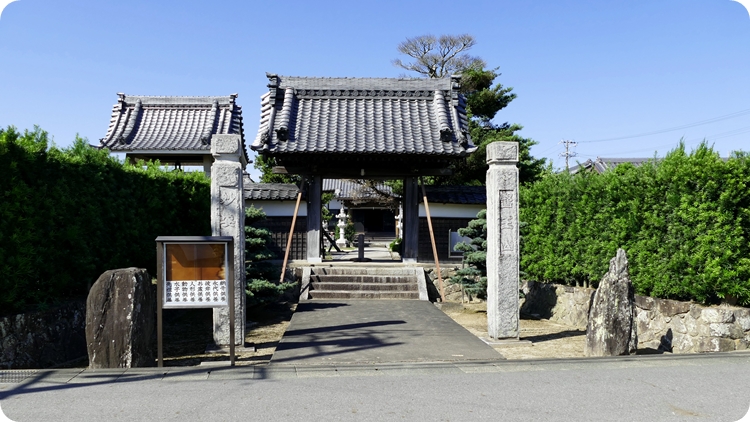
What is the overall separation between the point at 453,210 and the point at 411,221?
120 cm

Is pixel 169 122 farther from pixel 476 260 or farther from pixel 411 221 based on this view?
pixel 476 260

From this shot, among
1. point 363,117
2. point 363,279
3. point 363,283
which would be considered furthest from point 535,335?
point 363,117

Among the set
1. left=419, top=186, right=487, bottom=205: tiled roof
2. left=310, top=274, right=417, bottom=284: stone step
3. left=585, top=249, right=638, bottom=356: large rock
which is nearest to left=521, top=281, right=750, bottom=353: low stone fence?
left=585, top=249, right=638, bottom=356: large rock

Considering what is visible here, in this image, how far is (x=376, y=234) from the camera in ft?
124

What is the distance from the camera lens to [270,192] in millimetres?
13539

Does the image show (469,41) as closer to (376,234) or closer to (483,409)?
(376,234)

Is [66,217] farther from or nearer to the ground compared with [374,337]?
farther from the ground

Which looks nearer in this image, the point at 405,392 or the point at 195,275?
the point at 405,392

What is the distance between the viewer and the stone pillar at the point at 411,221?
13.5m

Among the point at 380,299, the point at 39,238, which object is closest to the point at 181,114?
the point at 380,299

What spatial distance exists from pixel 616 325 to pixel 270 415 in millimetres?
4403

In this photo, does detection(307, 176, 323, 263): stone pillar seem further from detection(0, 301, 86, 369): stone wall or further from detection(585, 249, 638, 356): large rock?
detection(585, 249, 638, 356): large rock

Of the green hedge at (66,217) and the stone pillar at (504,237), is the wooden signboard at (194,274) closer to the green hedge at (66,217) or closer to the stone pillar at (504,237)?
the green hedge at (66,217)

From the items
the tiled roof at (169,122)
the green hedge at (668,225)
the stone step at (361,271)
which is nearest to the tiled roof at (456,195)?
the stone step at (361,271)
